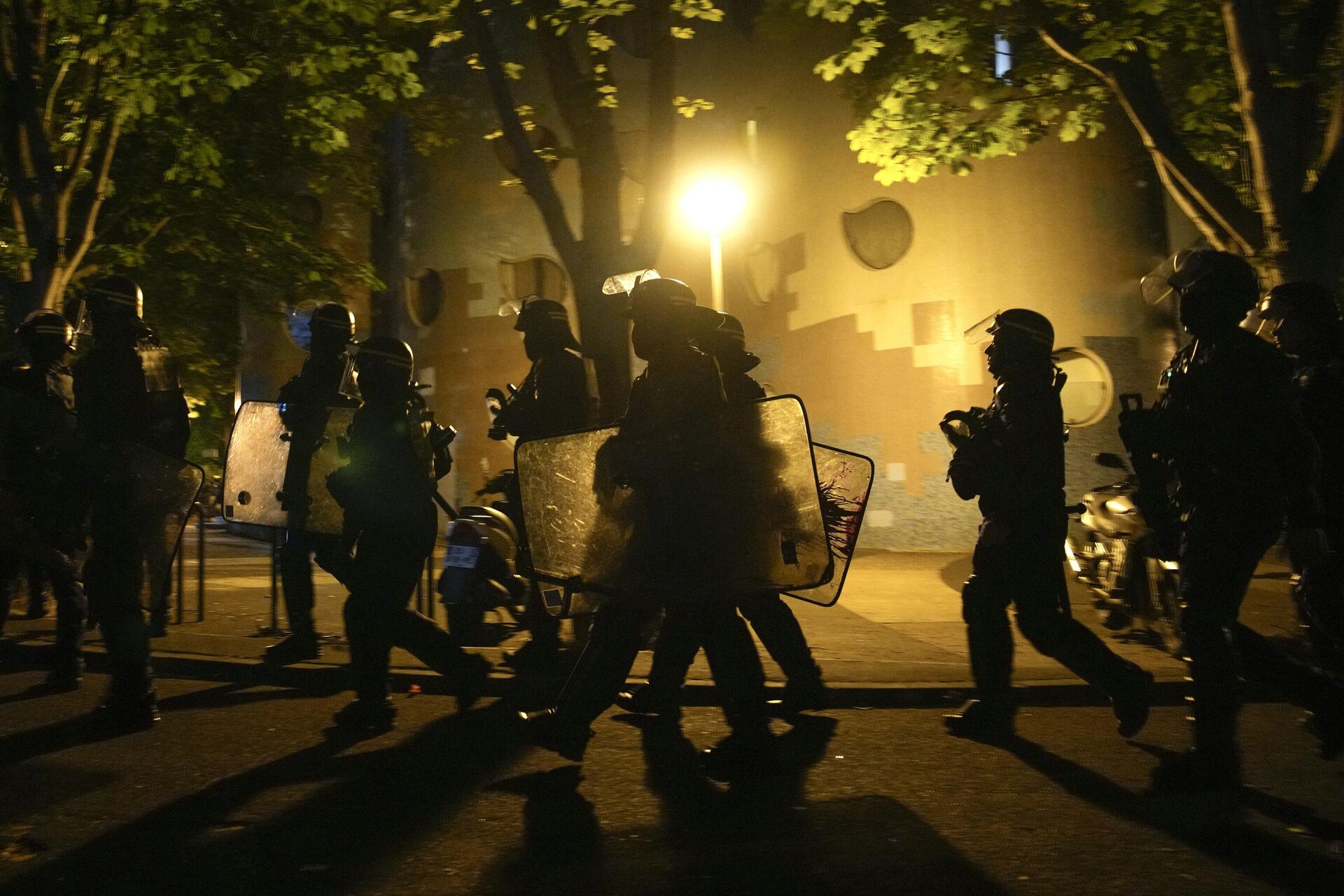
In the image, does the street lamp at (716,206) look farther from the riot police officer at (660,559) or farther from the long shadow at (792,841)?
the long shadow at (792,841)

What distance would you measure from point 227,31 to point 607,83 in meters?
4.66

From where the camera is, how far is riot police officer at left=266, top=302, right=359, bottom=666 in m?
6.95

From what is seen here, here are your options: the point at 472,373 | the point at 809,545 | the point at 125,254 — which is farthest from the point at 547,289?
the point at 809,545

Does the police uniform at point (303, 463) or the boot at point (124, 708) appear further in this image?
the police uniform at point (303, 463)

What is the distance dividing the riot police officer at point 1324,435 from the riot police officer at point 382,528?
12.7ft

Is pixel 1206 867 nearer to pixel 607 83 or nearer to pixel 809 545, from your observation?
pixel 809 545

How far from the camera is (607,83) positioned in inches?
367

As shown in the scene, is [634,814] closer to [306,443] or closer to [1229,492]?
[1229,492]

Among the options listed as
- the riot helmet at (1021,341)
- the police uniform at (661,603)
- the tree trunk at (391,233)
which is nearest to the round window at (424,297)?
the tree trunk at (391,233)

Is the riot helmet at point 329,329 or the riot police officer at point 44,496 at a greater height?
the riot helmet at point 329,329

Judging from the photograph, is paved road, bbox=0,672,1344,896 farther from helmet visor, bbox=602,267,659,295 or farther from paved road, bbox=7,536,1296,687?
helmet visor, bbox=602,267,659,295

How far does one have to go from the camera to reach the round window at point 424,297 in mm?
18719

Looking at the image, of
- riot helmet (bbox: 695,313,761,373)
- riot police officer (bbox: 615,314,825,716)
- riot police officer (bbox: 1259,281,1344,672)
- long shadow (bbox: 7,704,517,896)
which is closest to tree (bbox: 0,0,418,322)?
riot helmet (bbox: 695,313,761,373)

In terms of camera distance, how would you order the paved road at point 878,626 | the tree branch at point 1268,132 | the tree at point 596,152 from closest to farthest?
the paved road at point 878,626
the tree branch at point 1268,132
the tree at point 596,152
